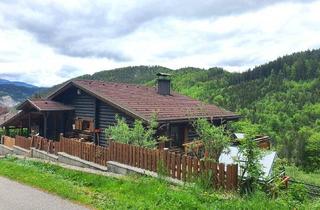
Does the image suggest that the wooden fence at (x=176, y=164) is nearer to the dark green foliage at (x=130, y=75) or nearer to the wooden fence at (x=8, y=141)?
the wooden fence at (x=8, y=141)

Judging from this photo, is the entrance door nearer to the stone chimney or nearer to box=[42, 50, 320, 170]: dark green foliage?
the stone chimney

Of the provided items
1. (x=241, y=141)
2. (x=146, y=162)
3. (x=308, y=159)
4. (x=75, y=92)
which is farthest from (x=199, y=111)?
(x=308, y=159)

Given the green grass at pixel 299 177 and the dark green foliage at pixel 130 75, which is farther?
the dark green foliage at pixel 130 75

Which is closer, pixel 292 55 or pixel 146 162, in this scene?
pixel 146 162

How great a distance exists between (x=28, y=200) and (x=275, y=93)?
118 metres

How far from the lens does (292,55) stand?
15100 centimetres

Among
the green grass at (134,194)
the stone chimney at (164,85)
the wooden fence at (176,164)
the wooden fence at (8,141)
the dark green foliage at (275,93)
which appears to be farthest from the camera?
the dark green foliage at (275,93)

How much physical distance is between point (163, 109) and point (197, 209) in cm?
1360

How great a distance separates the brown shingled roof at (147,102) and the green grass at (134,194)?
24.4 ft

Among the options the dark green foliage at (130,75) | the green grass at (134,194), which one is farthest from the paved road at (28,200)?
the dark green foliage at (130,75)

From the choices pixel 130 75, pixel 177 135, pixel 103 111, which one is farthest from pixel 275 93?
pixel 103 111

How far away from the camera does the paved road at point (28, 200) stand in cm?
927

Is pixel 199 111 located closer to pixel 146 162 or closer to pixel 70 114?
pixel 70 114

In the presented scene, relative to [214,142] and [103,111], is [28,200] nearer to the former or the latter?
[214,142]
